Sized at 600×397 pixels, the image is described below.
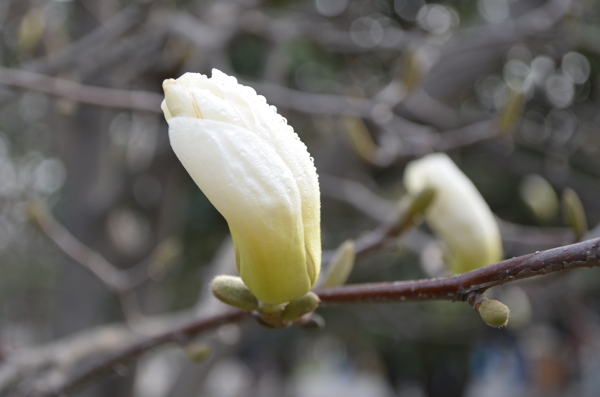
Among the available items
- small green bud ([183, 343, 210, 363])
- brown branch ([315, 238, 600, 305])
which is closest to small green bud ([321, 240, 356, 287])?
brown branch ([315, 238, 600, 305])

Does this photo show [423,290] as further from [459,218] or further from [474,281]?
[459,218]

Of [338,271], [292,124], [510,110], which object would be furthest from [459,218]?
[292,124]

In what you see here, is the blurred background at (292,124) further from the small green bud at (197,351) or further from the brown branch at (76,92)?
the small green bud at (197,351)

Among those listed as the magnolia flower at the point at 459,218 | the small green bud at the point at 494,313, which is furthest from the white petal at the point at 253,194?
the magnolia flower at the point at 459,218

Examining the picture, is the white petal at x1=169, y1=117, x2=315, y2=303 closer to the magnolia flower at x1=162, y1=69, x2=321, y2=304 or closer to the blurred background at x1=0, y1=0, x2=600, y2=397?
the magnolia flower at x1=162, y1=69, x2=321, y2=304

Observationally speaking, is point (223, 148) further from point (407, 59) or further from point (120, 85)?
point (120, 85)
